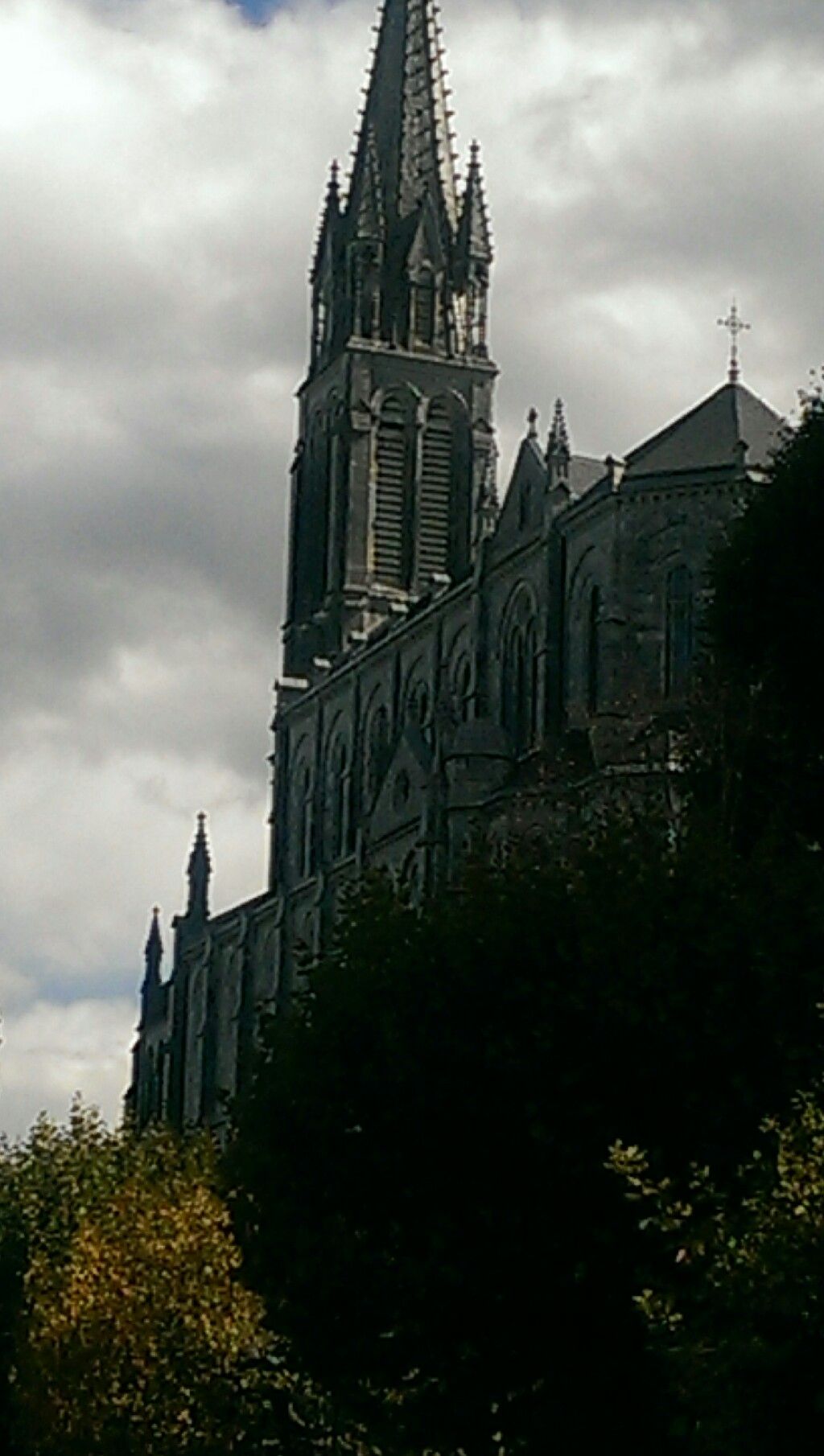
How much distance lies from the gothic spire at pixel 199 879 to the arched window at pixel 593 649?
3839 cm

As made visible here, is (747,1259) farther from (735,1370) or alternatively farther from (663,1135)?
(663,1135)

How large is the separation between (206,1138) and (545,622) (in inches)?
1067

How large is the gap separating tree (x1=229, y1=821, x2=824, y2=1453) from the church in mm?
39409

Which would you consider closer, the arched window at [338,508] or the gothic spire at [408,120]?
the arched window at [338,508]

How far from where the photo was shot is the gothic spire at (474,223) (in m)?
104

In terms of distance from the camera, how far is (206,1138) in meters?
55.3

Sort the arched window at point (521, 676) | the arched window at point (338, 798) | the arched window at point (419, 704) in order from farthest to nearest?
the arched window at point (338, 798)
the arched window at point (419, 704)
the arched window at point (521, 676)

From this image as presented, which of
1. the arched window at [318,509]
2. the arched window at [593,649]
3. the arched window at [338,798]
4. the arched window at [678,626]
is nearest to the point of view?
the arched window at [678,626]

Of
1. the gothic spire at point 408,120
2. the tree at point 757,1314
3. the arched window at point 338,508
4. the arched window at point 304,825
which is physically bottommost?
the tree at point 757,1314

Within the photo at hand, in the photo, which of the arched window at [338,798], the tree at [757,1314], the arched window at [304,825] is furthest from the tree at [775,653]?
the arched window at [304,825]

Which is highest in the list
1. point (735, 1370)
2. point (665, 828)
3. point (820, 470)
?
point (820, 470)

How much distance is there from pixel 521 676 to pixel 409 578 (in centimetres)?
2009

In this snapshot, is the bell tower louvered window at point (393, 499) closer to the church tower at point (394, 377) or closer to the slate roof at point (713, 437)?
the church tower at point (394, 377)

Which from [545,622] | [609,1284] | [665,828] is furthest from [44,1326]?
[545,622]
